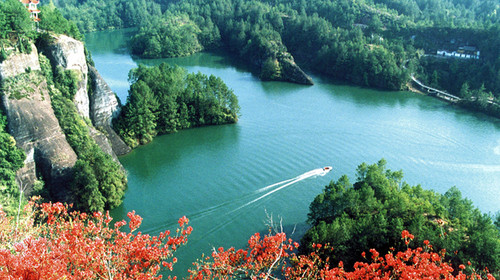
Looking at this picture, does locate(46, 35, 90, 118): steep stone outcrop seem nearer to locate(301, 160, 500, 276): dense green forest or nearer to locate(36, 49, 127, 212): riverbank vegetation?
locate(36, 49, 127, 212): riverbank vegetation

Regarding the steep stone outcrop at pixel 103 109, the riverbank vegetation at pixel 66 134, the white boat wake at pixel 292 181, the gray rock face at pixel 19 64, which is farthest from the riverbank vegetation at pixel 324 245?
the steep stone outcrop at pixel 103 109

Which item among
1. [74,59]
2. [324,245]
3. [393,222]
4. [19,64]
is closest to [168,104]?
[74,59]

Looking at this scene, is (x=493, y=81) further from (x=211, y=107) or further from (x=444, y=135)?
(x=211, y=107)

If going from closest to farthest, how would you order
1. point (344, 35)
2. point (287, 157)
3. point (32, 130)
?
1. point (32, 130)
2. point (287, 157)
3. point (344, 35)

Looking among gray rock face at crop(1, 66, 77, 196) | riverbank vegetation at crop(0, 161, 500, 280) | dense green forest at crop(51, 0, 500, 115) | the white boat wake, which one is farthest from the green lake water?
dense green forest at crop(51, 0, 500, 115)

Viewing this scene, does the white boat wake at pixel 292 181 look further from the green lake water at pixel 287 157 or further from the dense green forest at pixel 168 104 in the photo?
the dense green forest at pixel 168 104

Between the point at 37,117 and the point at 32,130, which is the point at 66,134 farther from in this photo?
the point at 32,130

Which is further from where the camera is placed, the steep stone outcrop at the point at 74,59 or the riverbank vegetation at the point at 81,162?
the steep stone outcrop at the point at 74,59
